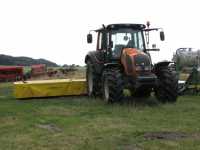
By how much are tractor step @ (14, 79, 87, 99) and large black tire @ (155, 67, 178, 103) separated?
3.85 meters

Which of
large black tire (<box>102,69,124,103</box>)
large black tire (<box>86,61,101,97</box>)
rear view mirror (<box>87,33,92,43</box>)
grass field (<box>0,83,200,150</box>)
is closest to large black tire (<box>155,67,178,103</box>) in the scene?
grass field (<box>0,83,200,150</box>)

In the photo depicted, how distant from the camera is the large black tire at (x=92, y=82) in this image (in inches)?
677

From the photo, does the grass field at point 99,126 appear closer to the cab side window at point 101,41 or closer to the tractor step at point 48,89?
the tractor step at point 48,89

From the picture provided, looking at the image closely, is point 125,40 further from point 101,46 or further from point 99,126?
point 99,126

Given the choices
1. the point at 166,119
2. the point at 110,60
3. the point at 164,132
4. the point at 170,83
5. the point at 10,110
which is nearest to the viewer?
the point at 164,132

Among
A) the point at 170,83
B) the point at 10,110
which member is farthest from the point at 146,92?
the point at 10,110

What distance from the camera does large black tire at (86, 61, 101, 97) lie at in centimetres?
1720

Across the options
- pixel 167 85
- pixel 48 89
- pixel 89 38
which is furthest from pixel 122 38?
pixel 48 89

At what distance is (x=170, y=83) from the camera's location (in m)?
14.9

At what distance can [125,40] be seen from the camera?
627 inches

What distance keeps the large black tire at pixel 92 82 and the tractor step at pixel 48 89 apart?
0.40 meters

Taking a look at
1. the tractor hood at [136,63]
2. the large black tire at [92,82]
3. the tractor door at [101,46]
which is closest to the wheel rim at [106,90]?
the tractor hood at [136,63]

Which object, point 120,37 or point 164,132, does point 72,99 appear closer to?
point 120,37

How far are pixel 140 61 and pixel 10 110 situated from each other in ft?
12.6
